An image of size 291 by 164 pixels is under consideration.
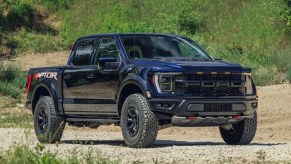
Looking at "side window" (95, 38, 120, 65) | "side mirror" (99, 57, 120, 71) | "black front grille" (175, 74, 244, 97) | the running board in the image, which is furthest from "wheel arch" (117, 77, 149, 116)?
"side window" (95, 38, 120, 65)

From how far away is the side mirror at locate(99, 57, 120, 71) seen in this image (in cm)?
1623

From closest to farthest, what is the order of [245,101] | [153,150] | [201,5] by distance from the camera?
[153,150]
[245,101]
[201,5]

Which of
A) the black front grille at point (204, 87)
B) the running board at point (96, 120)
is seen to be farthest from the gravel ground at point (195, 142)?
the black front grille at point (204, 87)

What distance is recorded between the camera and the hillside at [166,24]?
111 feet

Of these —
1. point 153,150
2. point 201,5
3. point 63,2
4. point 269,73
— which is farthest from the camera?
point 63,2

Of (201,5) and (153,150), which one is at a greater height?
(201,5)

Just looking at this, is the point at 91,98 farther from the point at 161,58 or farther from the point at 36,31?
the point at 36,31

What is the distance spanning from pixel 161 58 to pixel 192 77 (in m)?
1.15

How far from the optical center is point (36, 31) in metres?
39.8

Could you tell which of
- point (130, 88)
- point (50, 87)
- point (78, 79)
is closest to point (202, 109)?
point (130, 88)

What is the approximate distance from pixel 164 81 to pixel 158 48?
1527 mm

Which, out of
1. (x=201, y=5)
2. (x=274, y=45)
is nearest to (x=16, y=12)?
(x=201, y=5)

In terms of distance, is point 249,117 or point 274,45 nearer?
point 249,117

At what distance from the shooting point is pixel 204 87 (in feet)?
51.0
